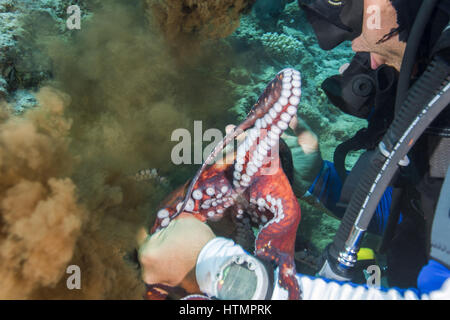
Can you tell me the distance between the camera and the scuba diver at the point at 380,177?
3.93ft

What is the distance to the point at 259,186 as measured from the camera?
181cm

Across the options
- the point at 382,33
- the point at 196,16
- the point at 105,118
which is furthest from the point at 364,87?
the point at 105,118

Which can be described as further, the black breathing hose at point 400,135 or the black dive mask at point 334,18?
the black dive mask at point 334,18

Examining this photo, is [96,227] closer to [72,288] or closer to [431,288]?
[72,288]

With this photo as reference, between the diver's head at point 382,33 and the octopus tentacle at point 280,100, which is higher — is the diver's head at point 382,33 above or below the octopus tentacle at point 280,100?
above

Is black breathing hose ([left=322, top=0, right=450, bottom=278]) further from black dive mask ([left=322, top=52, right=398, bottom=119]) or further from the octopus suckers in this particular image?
the octopus suckers

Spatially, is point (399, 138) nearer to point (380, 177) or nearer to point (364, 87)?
point (380, 177)

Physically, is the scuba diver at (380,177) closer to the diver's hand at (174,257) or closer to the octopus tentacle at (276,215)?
the diver's hand at (174,257)

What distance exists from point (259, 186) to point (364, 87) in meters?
1.28

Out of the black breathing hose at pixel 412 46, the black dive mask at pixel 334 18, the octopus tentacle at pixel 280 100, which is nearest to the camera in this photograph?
the black breathing hose at pixel 412 46

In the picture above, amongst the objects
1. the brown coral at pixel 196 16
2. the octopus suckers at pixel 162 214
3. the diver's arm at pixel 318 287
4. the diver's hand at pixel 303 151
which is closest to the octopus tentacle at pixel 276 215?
the diver's arm at pixel 318 287

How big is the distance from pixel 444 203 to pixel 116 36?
313 centimetres

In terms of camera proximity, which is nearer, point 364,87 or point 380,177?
point 380,177

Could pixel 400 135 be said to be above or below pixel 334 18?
below
